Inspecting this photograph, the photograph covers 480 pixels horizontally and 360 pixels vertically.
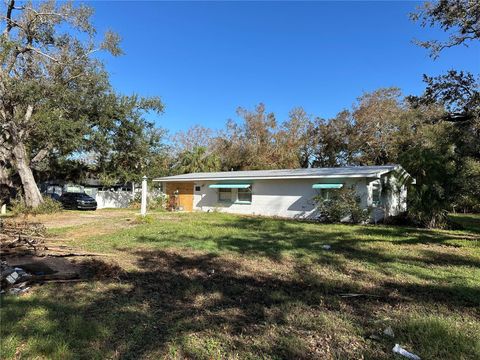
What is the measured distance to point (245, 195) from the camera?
68.7 ft

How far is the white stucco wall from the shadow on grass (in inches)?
447

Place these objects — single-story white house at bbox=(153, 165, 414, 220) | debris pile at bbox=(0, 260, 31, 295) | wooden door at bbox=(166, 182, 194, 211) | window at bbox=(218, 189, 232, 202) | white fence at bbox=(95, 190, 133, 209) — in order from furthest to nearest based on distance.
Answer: white fence at bbox=(95, 190, 133, 209), wooden door at bbox=(166, 182, 194, 211), window at bbox=(218, 189, 232, 202), single-story white house at bbox=(153, 165, 414, 220), debris pile at bbox=(0, 260, 31, 295)

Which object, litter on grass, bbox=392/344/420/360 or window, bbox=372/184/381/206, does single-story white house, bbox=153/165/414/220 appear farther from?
litter on grass, bbox=392/344/420/360

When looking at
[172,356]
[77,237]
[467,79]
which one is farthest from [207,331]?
[467,79]

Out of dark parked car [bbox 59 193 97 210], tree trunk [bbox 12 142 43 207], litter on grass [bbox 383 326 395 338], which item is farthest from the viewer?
dark parked car [bbox 59 193 97 210]

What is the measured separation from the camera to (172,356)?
3.04 meters

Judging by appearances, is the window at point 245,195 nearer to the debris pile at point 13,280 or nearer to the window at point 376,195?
the window at point 376,195

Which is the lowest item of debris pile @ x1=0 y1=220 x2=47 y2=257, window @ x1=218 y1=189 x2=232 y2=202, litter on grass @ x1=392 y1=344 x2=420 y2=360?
litter on grass @ x1=392 y1=344 x2=420 y2=360

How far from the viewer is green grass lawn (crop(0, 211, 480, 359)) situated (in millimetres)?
3193

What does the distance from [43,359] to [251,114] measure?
3106 centimetres

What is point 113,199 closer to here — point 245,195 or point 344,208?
point 245,195

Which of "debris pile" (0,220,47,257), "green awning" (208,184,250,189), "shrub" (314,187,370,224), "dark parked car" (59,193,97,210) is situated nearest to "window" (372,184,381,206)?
"shrub" (314,187,370,224)

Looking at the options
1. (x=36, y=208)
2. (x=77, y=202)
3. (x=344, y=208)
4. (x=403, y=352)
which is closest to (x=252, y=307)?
(x=403, y=352)

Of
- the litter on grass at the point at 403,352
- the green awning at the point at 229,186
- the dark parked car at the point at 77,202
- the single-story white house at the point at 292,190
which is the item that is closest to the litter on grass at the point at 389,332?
the litter on grass at the point at 403,352
